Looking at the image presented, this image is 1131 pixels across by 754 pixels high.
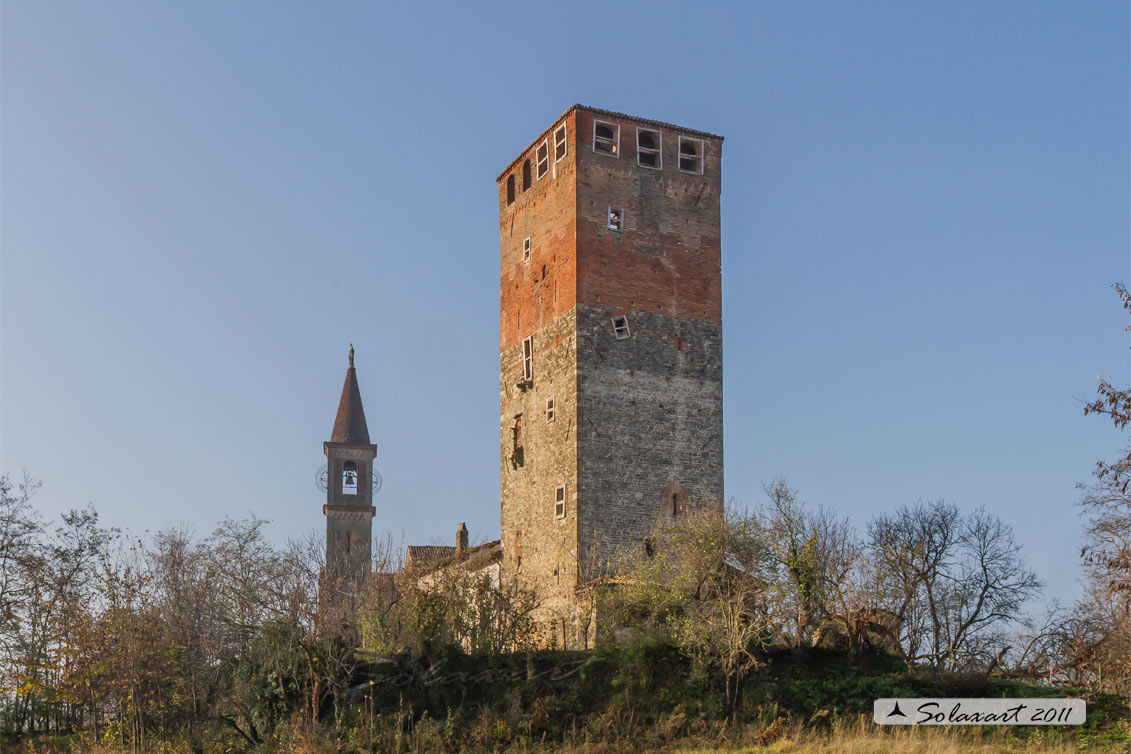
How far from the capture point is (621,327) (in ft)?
120

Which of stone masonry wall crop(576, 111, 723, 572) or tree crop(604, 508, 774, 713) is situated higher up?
stone masonry wall crop(576, 111, 723, 572)

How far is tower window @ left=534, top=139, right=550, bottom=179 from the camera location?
3888 cm

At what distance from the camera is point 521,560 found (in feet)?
125

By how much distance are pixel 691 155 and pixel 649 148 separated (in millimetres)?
1474

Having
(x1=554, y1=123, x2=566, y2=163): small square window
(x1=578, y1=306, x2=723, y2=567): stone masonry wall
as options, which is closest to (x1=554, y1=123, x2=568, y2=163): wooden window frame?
(x1=554, y1=123, x2=566, y2=163): small square window

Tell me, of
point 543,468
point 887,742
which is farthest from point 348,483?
point 887,742

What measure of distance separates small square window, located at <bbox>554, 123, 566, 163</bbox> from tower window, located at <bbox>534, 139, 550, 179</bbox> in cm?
55

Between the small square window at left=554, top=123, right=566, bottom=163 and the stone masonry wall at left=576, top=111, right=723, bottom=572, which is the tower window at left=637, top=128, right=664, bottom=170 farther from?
the small square window at left=554, top=123, right=566, bottom=163

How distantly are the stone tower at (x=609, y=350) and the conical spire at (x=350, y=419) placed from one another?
33.4 m

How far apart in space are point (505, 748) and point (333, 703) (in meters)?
4.08

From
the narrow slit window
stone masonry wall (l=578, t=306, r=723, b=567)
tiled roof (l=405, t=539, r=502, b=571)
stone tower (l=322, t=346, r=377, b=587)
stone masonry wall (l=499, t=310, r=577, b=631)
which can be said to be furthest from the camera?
stone tower (l=322, t=346, r=377, b=587)

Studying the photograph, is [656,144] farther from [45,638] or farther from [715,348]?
[45,638]

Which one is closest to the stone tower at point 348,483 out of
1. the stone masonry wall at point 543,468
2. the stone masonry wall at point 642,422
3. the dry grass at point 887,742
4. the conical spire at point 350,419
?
the conical spire at point 350,419

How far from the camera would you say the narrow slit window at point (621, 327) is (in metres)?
36.5
